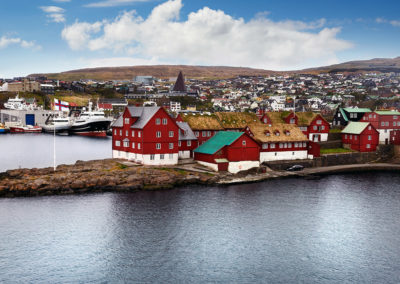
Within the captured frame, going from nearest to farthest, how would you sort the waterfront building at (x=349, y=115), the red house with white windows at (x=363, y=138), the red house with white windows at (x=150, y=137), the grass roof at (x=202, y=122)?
the red house with white windows at (x=150, y=137), the grass roof at (x=202, y=122), the red house with white windows at (x=363, y=138), the waterfront building at (x=349, y=115)

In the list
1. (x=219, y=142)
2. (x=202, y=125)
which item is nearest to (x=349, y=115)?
(x=202, y=125)

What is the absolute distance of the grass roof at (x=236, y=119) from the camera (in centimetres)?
7481

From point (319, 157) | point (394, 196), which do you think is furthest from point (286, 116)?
point (394, 196)

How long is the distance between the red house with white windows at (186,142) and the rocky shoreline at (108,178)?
20.8 feet

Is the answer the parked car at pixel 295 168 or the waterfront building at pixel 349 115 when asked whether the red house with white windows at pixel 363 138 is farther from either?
the parked car at pixel 295 168

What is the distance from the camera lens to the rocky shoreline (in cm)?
4872

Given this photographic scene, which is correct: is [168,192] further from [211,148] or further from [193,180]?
[211,148]

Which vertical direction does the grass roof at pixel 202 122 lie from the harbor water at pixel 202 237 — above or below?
above

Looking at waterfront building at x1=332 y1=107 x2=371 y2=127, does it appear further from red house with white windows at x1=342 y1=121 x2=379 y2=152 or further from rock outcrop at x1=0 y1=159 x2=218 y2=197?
rock outcrop at x1=0 y1=159 x2=218 y2=197

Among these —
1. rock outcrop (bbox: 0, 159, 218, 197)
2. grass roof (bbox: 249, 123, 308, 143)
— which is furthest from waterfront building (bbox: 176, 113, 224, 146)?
rock outcrop (bbox: 0, 159, 218, 197)

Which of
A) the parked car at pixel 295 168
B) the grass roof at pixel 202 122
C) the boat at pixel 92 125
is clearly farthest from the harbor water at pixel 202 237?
the boat at pixel 92 125

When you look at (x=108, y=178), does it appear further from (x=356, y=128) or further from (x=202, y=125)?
(x=356, y=128)

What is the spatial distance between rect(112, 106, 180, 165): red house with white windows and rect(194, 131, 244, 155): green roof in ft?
14.8

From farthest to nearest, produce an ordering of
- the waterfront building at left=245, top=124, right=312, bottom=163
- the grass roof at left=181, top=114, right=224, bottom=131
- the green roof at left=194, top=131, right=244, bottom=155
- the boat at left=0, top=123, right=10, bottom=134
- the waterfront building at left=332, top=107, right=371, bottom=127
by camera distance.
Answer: the boat at left=0, top=123, right=10, bottom=134, the waterfront building at left=332, top=107, right=371, bottom=127, the grass roof at left=181, top=114, right=224, bottom=131, the waterfront building at left=245, top=124, right=312, bottom=163, the green roof at left=194, top=131, right=244, bottom=155
